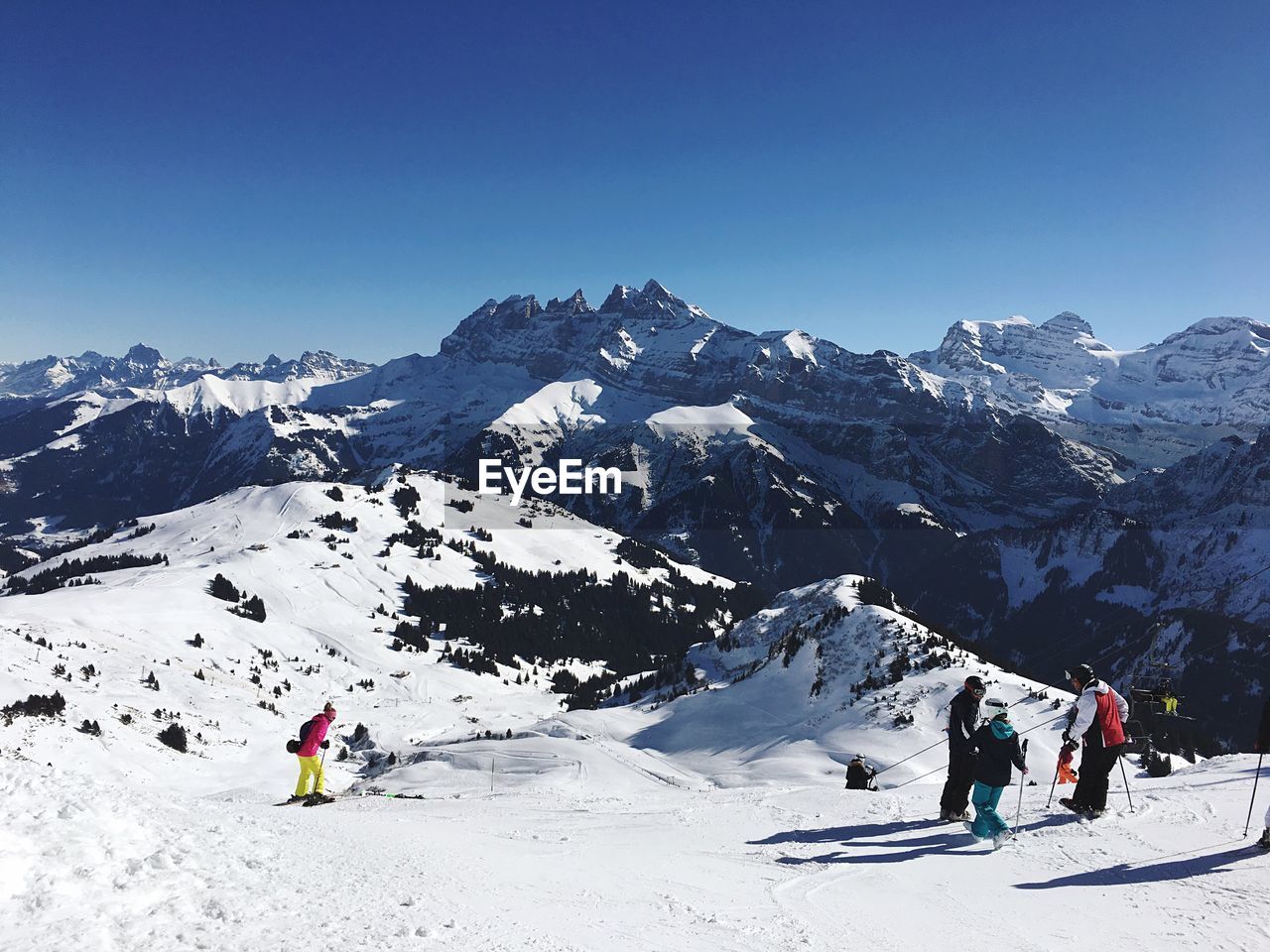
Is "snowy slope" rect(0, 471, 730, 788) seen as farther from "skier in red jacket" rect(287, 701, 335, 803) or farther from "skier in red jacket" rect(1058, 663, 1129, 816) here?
"skier in red jacket" rect(1058, 663, 1129, 816)

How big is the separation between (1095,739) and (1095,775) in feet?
2.47

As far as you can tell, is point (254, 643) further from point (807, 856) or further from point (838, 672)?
point (807, 856)

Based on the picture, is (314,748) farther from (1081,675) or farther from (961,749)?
(1081,675)

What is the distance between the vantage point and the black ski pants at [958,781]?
47.8 feet

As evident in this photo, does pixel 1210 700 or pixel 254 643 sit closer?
pixel 254 643

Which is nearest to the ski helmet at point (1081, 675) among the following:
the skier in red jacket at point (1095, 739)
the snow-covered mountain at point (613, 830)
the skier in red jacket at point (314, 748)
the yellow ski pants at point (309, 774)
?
the skier in red jacket at point (1095, 739)

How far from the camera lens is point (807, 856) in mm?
12867

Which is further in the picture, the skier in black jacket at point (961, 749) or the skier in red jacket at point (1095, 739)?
the skier in black jacket at point (961, 749)

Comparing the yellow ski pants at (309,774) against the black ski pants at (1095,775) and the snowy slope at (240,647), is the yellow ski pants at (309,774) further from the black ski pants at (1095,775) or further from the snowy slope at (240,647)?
the black ski pants at (1095,775)

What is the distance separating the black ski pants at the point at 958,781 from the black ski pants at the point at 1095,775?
6.45ft

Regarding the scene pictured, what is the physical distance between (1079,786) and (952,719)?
257 cm

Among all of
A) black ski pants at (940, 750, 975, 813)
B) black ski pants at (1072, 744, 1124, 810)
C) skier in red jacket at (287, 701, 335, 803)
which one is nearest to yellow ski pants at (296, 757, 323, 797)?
skier in red jacket at (287, 701, 335, 803)

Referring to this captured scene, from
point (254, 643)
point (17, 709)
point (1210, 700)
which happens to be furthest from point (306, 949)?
point (1210, 700)

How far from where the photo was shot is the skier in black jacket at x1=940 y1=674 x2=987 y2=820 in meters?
14.4
